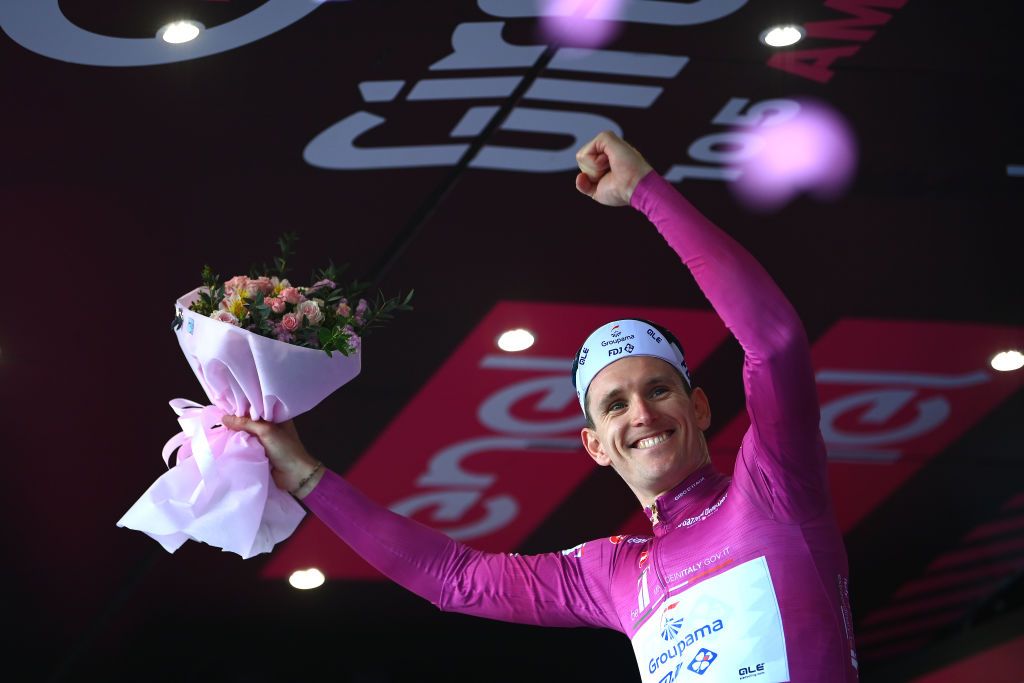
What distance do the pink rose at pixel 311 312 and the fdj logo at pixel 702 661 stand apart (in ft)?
3.54

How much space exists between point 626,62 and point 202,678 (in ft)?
15.3

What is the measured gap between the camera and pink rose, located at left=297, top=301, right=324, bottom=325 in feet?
11.2

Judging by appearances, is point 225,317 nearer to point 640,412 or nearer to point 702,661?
point 640,412

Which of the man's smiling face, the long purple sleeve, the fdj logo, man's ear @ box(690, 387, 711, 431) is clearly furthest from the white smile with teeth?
the fdj logo

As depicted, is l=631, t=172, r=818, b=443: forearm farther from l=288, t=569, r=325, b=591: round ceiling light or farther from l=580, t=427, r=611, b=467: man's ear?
l=288, t=569, r=325, b=591: round ceiling light

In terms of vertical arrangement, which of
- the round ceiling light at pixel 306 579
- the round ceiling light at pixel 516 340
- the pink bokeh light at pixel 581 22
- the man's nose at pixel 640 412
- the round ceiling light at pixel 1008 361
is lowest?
the man's nose at pixel 640 412

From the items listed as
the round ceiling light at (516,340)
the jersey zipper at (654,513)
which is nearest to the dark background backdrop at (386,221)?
the round ceiling light at (516,340)

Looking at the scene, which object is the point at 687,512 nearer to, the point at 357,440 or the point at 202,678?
the point at 357,440

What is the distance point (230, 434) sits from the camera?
3473 millimetres

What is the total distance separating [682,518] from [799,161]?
2248 mm

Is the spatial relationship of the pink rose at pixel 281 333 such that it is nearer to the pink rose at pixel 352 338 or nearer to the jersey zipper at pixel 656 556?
the pink rose at pixel 352 338

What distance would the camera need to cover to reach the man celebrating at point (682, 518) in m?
2.99

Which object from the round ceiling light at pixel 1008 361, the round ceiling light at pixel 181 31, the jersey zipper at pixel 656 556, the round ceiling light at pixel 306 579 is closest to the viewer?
the jersey zipper at pixel 656 556

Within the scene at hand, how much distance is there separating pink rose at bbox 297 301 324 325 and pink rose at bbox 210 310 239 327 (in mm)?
140
